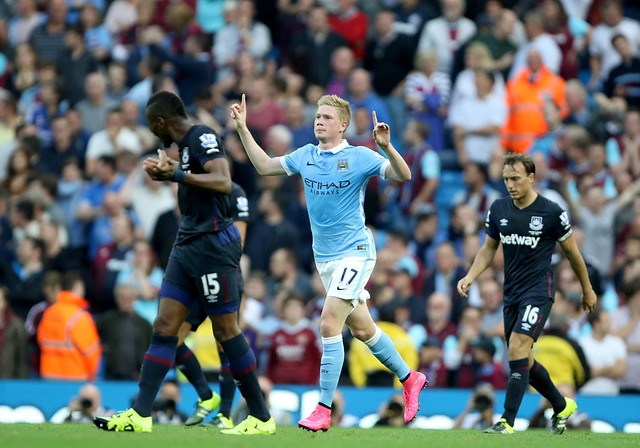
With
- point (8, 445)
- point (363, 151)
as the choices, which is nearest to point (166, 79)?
point (363, 151)

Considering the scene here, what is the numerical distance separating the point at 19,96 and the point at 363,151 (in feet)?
42.6

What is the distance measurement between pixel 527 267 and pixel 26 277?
8609 mm

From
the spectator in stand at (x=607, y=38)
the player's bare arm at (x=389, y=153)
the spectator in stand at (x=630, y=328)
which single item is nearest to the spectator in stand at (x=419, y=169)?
the spectator in stand at (x=607, y=38)

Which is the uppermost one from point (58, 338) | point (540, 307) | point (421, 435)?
point (540, 307)

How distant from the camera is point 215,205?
10.8 meters

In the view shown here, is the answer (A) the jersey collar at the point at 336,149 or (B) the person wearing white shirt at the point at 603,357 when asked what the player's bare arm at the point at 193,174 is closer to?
(A) the jersey collar at the point at 336,149

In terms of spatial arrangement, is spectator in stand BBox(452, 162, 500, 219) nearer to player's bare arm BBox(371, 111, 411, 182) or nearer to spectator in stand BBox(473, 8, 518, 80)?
spectator in stand BBox(473, 8, 518, 80)

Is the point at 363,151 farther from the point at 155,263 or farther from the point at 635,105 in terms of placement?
the point at 635,105

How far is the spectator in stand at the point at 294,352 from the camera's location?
16.4m

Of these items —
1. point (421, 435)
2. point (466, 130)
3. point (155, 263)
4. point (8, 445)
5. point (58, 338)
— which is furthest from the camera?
point (466, 130)

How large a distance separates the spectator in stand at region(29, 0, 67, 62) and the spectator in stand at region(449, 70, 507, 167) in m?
7.41

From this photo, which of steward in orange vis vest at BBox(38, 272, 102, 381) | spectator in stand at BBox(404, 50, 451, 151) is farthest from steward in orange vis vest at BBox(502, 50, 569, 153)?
steward in orange vis vest at BBox(38, 272, 102, 381)

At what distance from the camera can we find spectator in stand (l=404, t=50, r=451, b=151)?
20281 mm

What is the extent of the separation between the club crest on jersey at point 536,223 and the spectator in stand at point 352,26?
34.7ft
